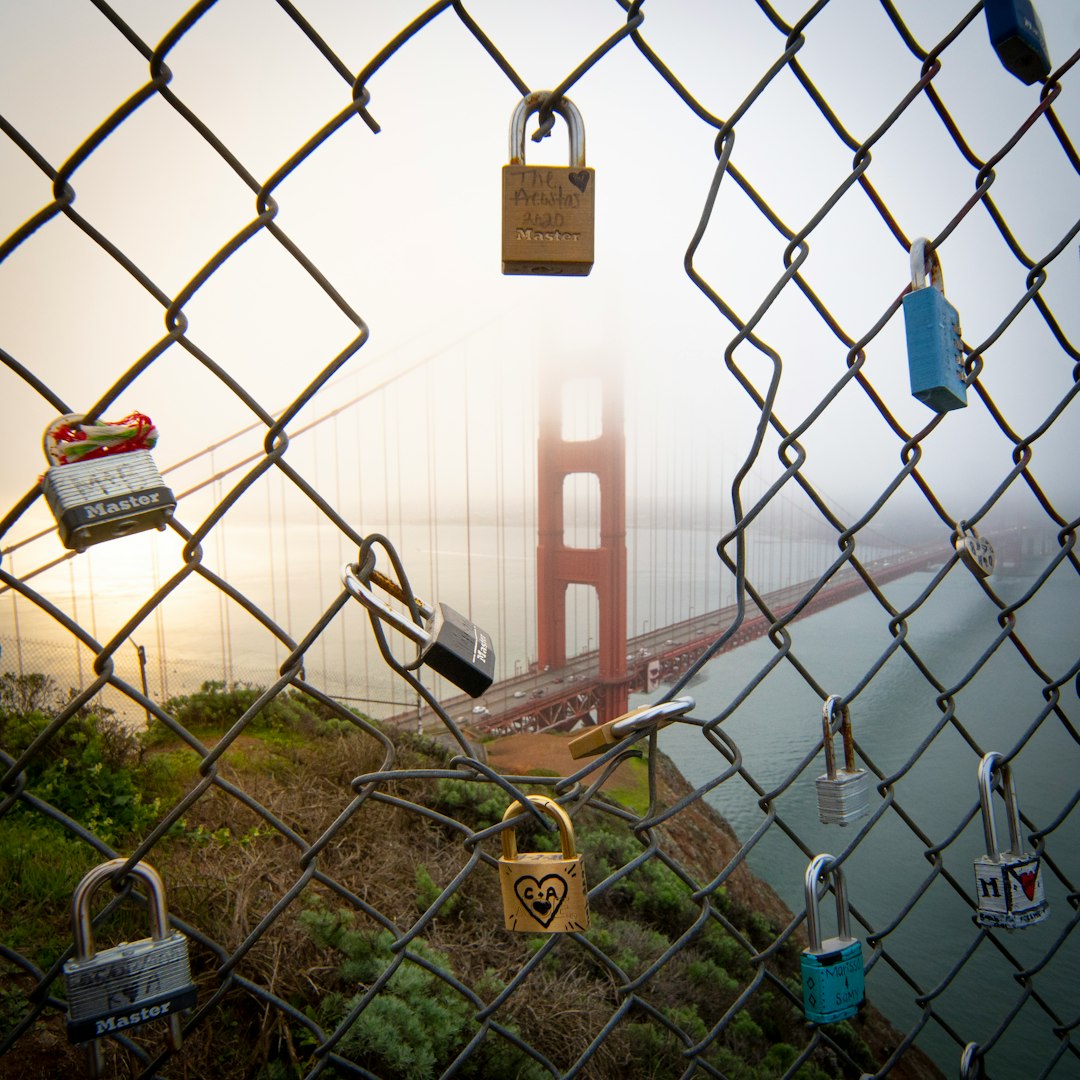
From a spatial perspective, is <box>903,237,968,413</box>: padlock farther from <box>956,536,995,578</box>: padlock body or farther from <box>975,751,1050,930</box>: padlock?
<box>975,751,1050,930</box>: padlock

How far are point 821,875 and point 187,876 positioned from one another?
1561mm

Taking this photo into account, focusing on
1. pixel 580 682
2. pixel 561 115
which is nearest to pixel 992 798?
pixel 561 115

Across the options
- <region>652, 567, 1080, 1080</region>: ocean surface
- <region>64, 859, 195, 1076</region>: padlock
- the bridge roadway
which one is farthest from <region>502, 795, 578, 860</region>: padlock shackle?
the bridge roadway

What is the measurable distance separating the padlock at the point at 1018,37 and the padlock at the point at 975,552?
505 mm

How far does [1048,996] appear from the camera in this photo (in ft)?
23.6

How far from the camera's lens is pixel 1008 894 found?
852 millimetres

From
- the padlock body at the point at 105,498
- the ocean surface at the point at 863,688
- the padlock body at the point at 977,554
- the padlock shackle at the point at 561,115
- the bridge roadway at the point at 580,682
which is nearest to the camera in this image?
the padlock body at the point at 105,498

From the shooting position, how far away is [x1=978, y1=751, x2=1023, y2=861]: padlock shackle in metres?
0.87

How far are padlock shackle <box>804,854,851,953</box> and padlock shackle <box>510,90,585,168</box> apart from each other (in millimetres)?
711

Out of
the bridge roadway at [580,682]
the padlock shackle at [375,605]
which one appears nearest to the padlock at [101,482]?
the padlock shackle at [375,605]

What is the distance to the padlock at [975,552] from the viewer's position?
→ 842mm

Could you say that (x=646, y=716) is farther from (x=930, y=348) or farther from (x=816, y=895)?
(x=930, y=348)

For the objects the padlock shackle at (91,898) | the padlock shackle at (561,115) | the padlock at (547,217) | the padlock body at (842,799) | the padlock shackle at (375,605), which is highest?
the padlock shackle at (561,115)

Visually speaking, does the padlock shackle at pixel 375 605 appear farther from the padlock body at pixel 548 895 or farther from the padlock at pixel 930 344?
the padlock at pixel 930 344
